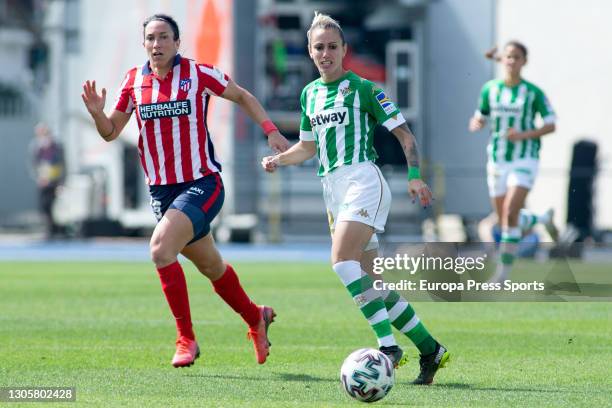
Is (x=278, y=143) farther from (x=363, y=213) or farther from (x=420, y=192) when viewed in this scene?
(x=420, y=192)

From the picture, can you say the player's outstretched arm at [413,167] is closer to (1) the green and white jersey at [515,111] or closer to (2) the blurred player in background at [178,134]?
(2) the blurred player in background at [178,134]

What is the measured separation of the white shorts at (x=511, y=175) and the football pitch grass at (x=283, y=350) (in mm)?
1870

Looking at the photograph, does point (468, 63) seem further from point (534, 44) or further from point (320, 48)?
point (320, 48)

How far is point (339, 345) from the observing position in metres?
9.25

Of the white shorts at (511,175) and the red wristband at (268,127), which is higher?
the red wristband at (268,127)

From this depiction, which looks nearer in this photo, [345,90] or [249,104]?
[345,90]

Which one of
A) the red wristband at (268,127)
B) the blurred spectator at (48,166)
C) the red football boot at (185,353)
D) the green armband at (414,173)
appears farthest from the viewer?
the blurred spectator at (48,166)

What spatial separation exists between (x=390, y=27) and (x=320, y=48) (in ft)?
58.6

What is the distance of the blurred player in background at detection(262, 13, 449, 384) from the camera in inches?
296

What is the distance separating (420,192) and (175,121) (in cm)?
187

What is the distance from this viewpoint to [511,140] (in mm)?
13969

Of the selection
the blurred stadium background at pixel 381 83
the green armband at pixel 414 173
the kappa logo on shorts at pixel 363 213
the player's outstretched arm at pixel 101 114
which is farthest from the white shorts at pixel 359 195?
the blurred stadium background at pixel 381 83

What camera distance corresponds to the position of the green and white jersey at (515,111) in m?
14.0

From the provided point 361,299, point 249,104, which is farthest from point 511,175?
point 361,299
